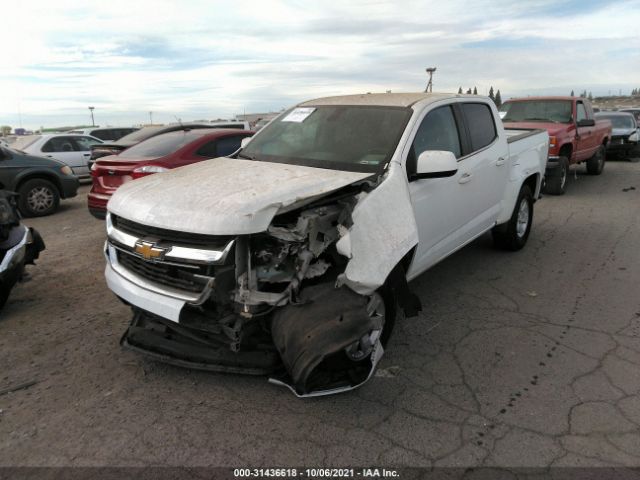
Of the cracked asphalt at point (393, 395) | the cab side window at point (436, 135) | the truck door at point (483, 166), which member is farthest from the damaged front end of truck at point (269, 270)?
the truck door at point (483, 166)

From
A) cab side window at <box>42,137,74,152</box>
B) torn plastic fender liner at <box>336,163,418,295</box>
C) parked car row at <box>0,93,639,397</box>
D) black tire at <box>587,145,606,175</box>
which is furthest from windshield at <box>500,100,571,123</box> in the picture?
cab side window at <box>42,137,74,152</box>

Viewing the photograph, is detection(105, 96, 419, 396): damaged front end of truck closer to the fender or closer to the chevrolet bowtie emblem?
the chevrolet bowtie emblem

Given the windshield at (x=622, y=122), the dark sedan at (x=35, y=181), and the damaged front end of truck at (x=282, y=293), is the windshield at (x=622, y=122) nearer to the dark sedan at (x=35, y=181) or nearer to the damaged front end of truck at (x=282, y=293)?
the dark sedan at (x=35, y=181)

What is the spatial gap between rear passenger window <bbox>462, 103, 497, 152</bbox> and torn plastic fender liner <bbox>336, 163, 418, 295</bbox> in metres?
1.87

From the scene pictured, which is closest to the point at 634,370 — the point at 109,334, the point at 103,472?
the point at 103,472

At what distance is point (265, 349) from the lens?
313cm

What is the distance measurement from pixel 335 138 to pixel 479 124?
1.81 metres

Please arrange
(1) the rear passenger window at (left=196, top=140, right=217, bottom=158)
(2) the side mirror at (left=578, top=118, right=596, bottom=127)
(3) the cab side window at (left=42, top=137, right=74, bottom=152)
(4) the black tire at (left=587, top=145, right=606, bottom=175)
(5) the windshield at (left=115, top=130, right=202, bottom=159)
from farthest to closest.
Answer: (4) the black tire at (left=587, top=145, right=606, bottom=175), (3) the cab side window at (left=42, top=137, right=74, bottom=152), (2) the side mirror at (left=578, top=118, right=596, bottom=127), (1) the rear passenger window at (left=196, top=140, right=217, bottom=158), (5) the windshield at (left=115, top=130, right=202, bottom=159)

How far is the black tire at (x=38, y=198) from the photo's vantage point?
9.19 metres

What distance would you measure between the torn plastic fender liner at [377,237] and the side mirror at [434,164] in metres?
0.38

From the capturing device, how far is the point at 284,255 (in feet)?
9.74

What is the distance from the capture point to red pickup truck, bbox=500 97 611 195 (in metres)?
9.90

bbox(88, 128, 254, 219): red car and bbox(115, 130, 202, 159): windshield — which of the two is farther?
bbox(115, 130, 202, 159): windshield

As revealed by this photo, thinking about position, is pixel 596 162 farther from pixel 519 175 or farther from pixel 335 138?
pixel 335 138
